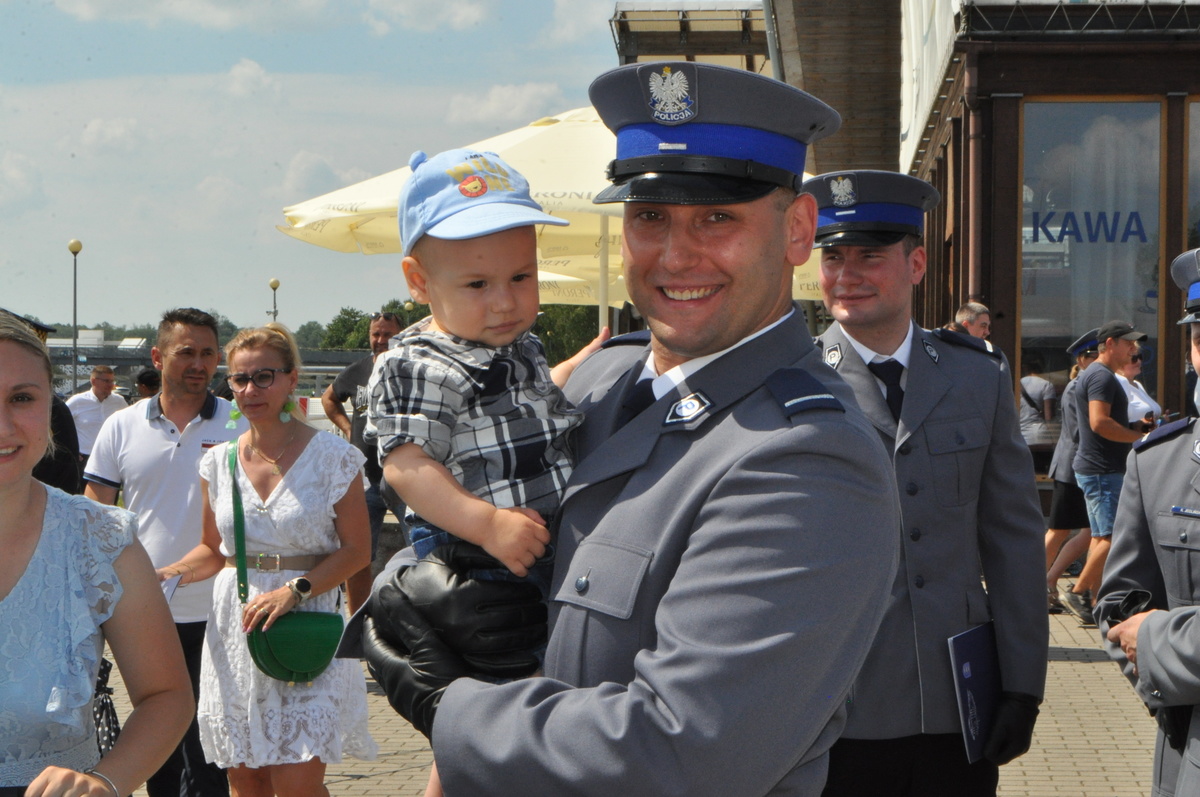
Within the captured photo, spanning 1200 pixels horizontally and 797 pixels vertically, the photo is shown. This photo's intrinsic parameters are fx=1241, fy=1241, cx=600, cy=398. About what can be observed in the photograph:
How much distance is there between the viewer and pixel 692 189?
75.0 inches

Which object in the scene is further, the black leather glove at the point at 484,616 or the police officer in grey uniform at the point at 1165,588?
the police officer in grey uniform at the point at 1165,588

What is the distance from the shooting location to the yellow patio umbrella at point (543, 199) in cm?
760

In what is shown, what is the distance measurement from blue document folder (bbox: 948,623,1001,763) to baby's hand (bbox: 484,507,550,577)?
4.95 feet

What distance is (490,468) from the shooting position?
7.36ft

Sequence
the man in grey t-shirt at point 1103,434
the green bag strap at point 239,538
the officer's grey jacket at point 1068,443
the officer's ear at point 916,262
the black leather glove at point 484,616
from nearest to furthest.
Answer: the black leather glove at point 484,616, the officer's ear at point 916,262, the green bag strap at point 239,538, the man in grey t-shirt at point 1103,434, the officer's grey jacket at point 1068,443

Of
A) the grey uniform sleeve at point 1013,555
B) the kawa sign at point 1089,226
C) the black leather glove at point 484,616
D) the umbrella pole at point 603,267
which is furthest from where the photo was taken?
the kawa sign at point 1089,226

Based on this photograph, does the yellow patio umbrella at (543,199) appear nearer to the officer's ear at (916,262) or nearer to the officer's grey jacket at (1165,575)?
the officer's ear at (916,262)

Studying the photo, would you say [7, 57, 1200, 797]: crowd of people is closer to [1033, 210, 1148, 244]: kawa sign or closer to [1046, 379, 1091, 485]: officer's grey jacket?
[1046, 379, 1091, 485]: officer's grey jacket

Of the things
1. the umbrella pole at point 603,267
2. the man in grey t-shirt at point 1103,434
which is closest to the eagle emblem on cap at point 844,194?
the umbrella pole at point 603,267

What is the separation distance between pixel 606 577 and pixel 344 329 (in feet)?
426

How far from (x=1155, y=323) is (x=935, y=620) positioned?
31.4 ft

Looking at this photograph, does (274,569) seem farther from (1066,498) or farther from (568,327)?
(568,327)

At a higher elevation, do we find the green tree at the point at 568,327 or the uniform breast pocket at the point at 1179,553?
the green tree at the point at 568,327

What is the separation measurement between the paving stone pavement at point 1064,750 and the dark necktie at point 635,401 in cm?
399
